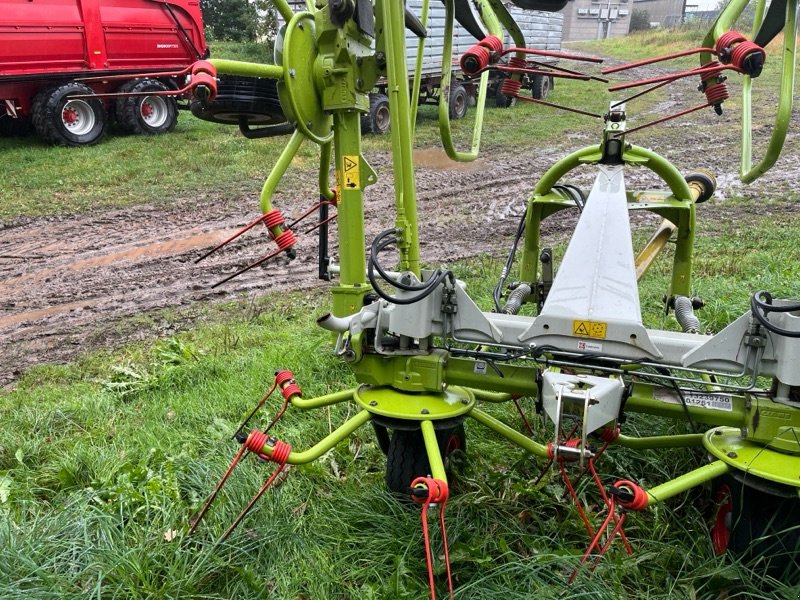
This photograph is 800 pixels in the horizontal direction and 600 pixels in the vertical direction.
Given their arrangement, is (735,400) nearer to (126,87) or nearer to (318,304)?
(318,304)

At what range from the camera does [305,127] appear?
298 cm

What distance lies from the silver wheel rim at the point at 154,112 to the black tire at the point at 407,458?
11863 millimetres

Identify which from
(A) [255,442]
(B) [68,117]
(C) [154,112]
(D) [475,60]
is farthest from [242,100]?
(C) [154,112]

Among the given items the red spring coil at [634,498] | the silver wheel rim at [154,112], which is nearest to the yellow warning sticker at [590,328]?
the red spring coil at [634,498]

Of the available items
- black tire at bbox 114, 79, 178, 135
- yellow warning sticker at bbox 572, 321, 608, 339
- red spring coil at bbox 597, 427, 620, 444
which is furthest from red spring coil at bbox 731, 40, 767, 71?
black tire at bbox 114, 79, 178, 135

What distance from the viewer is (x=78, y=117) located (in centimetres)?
1200

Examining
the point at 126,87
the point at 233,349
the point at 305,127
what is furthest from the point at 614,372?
the point at 126,87

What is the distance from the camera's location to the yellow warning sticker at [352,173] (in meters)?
3.07

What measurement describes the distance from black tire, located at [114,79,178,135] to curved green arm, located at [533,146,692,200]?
34.8ft

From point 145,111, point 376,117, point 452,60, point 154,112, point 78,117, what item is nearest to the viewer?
point 78,117

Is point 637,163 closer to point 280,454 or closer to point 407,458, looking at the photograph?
point 407,458

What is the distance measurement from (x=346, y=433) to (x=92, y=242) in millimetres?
6618

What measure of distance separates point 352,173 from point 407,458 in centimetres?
127

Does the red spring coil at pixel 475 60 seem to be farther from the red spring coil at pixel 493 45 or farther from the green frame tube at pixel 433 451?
the green frame tube at pixel 433 451
